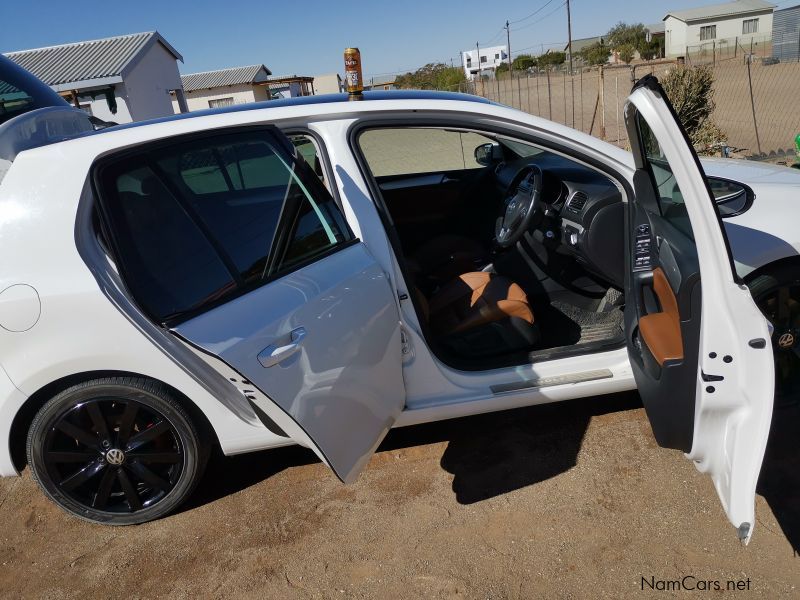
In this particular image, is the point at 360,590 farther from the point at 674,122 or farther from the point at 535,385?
the point at 674,122

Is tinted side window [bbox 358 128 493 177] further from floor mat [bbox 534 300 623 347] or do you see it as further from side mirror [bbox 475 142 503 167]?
floor mat [bbox 534 300 623 347]

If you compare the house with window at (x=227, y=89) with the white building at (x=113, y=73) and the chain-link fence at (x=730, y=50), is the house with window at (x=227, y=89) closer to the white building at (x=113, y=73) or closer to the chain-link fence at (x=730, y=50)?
the white building at (x=113, y=73)

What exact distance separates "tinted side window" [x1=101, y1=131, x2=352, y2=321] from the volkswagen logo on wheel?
0.89m

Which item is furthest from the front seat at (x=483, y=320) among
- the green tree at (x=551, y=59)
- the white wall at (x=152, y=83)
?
the green tree at (x=551, y=59)

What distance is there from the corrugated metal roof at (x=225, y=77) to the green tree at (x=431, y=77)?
426 inches

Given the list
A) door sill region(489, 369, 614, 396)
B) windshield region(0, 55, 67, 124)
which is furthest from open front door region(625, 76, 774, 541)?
windshield region(0, 55, 67, 124)

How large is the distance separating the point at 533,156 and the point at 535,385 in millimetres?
1591

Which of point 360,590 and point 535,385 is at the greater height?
point 535,385

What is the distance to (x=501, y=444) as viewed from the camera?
3.01 meters

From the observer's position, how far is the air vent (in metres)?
2.92

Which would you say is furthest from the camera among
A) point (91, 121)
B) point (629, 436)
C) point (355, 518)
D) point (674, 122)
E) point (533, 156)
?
point (533, 156)

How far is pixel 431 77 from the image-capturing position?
4369cm

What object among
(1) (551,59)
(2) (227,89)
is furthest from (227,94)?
(1) (551,59)

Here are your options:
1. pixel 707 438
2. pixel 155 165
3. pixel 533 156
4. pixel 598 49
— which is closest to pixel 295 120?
pixel 155 165
